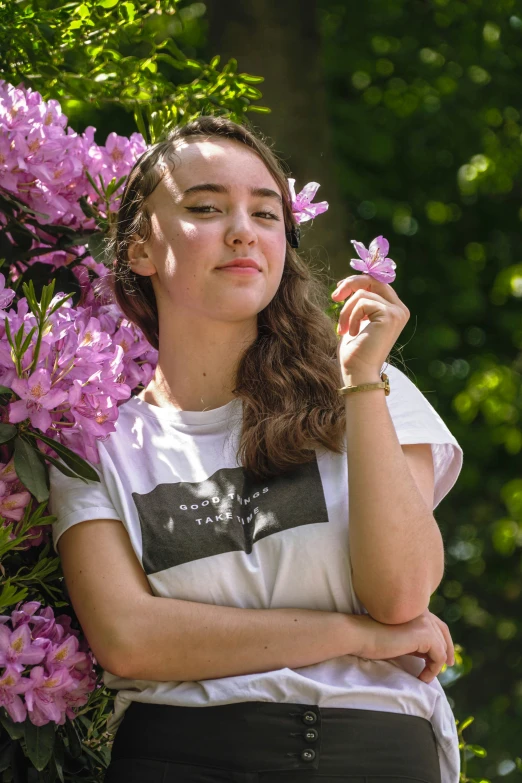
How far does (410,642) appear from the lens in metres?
2.19

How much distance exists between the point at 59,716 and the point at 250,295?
0.95m

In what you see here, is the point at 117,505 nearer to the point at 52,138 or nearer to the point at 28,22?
the point at 52,138

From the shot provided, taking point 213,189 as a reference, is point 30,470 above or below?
below

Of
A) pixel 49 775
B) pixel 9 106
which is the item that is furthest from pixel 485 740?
pixel 9 106

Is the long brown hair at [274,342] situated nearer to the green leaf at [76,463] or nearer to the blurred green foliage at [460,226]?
the green leaf at [76,463]

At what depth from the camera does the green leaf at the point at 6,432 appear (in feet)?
7.03

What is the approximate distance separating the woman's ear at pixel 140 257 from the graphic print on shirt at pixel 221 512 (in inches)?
23.6

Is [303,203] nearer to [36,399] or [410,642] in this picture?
[36,399]

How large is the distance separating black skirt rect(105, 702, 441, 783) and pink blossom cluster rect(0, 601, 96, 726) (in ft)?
0.65

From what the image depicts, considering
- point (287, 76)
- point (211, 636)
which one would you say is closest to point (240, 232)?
point (211, 636)

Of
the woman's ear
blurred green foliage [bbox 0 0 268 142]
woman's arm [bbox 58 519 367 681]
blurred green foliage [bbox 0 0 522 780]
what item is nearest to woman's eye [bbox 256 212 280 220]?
the woman's ear

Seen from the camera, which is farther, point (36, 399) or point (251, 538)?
point (251, 538)

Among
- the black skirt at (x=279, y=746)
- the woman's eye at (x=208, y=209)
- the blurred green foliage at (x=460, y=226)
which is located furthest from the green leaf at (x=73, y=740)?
the blurred green foliage at (x=460, y=226)

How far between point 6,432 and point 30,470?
0.09 metres
